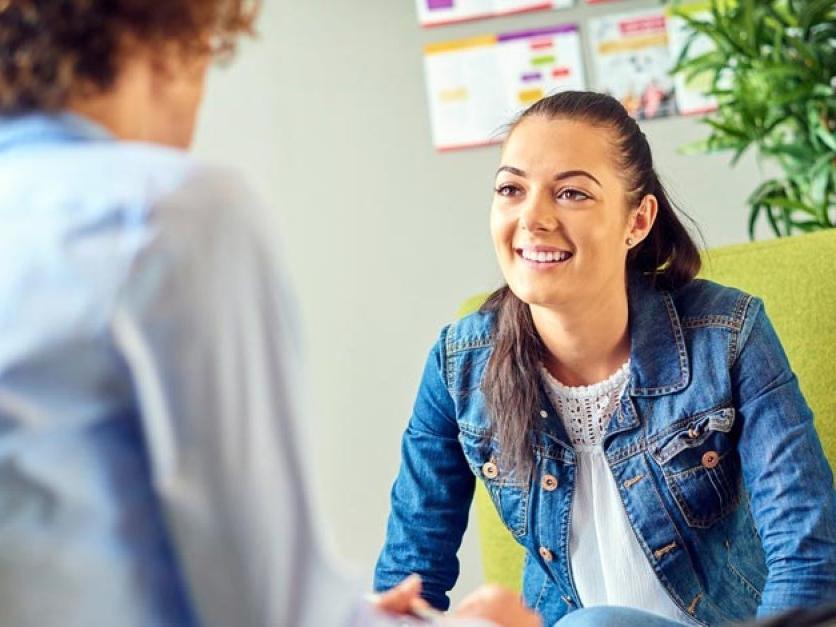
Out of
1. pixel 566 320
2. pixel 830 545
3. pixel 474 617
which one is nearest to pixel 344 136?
pixel 566 320

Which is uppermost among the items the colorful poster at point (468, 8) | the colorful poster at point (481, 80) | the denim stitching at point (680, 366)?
the colorful poster at point (468, 8)

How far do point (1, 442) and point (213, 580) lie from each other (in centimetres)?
14

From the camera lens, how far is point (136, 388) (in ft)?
2.03

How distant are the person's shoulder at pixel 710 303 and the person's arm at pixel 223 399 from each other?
0.98m

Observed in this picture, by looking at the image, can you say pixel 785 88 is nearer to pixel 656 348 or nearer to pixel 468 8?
pixel 468 8

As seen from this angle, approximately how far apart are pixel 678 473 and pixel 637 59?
5.19 ft

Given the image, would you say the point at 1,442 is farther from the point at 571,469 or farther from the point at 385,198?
the point at 385,198

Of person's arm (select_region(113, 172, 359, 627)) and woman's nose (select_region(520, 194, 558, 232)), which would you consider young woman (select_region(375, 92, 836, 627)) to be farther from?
person's arm (select_region(113, 172, 359, 627))

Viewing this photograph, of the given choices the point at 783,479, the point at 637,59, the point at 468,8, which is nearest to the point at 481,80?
the point at 468,8

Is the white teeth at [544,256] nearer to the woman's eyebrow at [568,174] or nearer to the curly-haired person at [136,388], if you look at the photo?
the woman's eyebrow at [568,174]

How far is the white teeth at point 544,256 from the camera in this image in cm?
155

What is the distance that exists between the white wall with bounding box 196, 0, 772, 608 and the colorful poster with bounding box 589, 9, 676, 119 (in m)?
0.18

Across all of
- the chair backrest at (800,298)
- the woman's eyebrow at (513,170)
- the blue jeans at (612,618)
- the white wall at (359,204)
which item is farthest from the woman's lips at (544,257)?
the white wall at (359,204)

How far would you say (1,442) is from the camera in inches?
24.2
